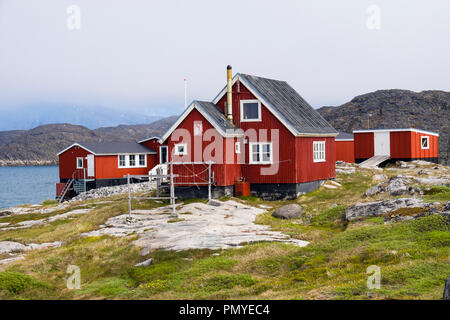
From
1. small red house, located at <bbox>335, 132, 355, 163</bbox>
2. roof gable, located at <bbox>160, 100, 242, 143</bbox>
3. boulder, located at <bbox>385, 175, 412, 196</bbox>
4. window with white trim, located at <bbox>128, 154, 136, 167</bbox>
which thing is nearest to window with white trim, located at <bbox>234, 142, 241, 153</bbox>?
roof gable, located at <bbox>160, 100, 242, 143</bbox>

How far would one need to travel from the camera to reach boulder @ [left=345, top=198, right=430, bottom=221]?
2456 centimetres

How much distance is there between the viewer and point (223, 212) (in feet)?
102

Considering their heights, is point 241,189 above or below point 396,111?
below

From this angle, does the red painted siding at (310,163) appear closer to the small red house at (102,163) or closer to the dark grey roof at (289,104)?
the dark grey roof at (289,104)

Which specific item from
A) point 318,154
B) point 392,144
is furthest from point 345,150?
point 318,154

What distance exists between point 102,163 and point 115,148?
3.18 meters

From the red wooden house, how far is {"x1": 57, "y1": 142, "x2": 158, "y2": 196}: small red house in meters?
29.7

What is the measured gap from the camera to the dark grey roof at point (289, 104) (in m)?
38.1

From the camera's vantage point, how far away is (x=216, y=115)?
123 ft

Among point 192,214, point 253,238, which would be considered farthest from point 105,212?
point 253,238

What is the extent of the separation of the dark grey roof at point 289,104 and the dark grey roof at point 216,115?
3211mm

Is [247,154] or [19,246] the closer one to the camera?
[19,246]

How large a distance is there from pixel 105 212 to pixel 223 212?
8493 millimetres

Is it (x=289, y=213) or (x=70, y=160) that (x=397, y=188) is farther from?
(x=70, y=160)
